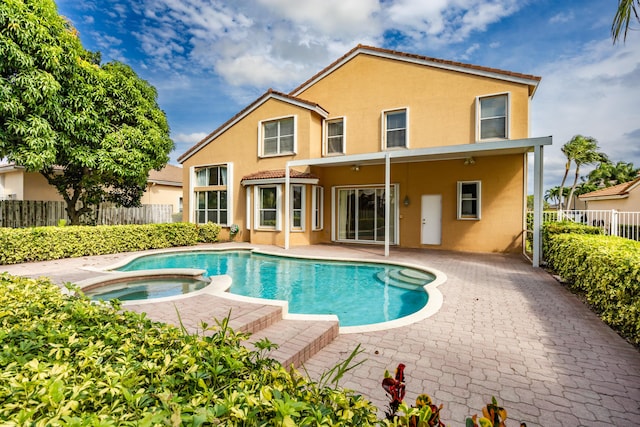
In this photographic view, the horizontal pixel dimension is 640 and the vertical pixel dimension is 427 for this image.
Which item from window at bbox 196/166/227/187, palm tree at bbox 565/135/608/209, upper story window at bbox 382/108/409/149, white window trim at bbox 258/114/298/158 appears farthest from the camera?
palm tree at bbox 565/135/608/209

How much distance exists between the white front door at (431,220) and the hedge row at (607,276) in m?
5.51

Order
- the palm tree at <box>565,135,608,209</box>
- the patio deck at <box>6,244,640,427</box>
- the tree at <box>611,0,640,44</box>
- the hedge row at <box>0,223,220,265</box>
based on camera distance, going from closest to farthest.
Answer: the patio deck at <box>6,244,640,427</box> → the tree at <box>611,0,640,44</box> → the hedge row at <box>0,223,220,265</box> → the palm tree at <box>565,135,608,209</box>

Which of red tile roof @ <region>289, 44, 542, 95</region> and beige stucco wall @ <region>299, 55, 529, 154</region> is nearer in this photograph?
red tile roof @ <region>289, 44, 542, 95</region>

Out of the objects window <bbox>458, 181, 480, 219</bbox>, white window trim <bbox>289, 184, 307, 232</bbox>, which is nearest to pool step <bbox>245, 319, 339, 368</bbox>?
white window trim <bbox>289, 184, 307, 232</bbox>

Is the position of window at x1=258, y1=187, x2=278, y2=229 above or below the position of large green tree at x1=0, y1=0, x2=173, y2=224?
below

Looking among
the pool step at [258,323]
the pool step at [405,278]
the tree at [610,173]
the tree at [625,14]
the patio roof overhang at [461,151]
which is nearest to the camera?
the tree at [625,14]

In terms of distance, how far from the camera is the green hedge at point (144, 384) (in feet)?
4.23

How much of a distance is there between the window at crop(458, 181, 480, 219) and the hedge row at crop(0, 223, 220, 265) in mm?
12803

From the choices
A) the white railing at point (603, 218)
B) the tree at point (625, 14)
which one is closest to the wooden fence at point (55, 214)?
the tree at point (625, 14)

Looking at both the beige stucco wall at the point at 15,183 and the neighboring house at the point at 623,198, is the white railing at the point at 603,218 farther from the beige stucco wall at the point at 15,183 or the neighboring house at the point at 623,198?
the beige stucco wall at the point at 15,183

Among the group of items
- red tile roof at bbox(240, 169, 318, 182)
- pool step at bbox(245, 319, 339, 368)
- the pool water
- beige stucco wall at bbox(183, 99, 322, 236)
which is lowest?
the pool water

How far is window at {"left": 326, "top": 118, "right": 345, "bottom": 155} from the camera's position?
612 inches

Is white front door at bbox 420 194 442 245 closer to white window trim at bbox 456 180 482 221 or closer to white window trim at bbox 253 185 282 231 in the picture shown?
white window trim at bbox 456 180 482 221

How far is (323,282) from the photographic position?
9.12 metres
